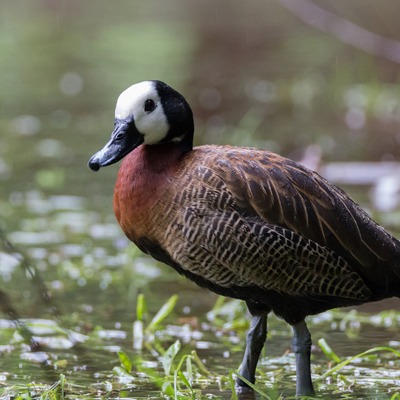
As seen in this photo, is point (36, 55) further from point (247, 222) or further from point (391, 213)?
point (247, 222)

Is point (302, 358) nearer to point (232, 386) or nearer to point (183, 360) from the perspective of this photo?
point (232, 386)

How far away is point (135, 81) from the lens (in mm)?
17750

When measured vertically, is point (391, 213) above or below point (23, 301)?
above

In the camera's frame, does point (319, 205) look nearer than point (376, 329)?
Yes

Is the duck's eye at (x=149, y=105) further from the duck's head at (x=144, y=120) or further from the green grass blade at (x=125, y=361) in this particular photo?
the green grass blade at (x=125, y=361)

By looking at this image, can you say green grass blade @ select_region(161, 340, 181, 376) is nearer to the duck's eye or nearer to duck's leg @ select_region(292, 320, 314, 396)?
duck's leg @ select_region(292, 320, 314, 396)

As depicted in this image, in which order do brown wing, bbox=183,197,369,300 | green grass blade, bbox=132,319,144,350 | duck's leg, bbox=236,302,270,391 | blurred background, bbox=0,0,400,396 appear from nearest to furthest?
brown wing, bbox=183,197,369,300, duck's leg, bbox=236,302,270,391, green grass blade, bbox=132,319,144,350, blurred background, bbox=0,0,400,396

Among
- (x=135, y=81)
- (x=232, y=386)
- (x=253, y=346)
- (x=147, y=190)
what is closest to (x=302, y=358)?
(x=253, y=346)

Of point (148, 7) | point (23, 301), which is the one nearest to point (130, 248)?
point (23, 301)

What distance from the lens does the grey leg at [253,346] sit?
6.47 m

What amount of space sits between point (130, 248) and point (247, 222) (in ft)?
11.8

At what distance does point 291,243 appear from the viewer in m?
6.00

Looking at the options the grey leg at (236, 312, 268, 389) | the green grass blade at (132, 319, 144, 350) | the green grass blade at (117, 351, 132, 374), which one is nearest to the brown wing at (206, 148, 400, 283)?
the grey leg at (236, 312, 268, 389)

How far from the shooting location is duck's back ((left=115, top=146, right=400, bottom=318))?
5.93 meters
